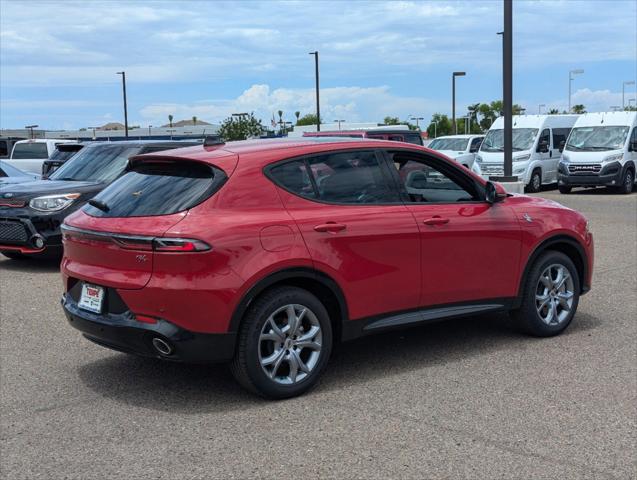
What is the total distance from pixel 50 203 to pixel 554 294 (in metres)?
6.37

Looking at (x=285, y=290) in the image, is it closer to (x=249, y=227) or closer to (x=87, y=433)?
(x=249, y=227)

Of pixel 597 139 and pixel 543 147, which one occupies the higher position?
pixel 597 139

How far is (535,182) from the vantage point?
2462 centimetres

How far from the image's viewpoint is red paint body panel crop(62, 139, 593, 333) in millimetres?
4641

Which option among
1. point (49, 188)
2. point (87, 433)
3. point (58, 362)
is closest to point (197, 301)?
point (87, 433)

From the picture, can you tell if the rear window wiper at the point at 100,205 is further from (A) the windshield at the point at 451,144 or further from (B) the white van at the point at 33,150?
(A) the windshield at the point at 451,144

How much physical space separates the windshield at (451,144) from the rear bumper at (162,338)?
931 inches

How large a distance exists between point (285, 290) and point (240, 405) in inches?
30.3

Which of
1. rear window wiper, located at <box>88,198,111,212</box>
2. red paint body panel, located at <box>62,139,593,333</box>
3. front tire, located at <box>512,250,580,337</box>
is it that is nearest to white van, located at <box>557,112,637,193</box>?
front tire, located at <box>512,250,580,337</box>

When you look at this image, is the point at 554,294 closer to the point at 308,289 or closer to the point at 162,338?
the point at 308,289

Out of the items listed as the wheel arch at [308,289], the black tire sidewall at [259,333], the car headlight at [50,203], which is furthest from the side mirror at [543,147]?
the black tire sidewall at [259,333]

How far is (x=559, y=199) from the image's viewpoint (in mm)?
22219

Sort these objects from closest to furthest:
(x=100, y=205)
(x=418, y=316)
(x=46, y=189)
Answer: (x=100, y=205) < (x=418, y=316) < (x=46, y=189)

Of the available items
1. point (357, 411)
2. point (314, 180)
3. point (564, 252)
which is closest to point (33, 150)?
point (564, 252)
